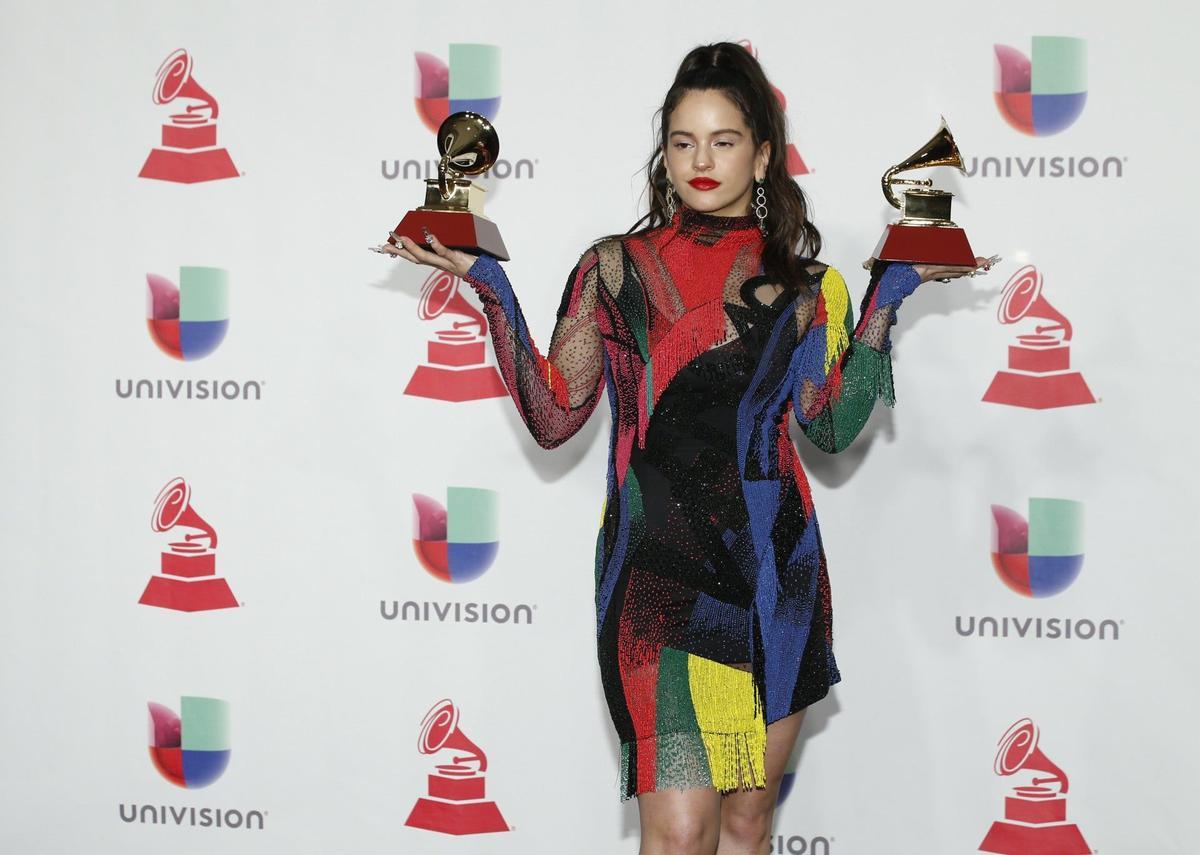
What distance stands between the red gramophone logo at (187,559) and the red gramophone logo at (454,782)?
0.58 meters

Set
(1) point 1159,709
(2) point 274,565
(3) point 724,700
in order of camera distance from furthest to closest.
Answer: (2) point 274,565, (1) point 1159,709, (3) point 724,700

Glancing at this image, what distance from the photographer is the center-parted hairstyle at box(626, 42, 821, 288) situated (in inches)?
89.4

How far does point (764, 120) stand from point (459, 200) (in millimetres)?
552

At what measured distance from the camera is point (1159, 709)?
117 inches

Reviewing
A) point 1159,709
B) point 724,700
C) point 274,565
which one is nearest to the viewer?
point 724,700

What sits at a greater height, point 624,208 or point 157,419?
point 624,208

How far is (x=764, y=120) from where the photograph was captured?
90.1 inches

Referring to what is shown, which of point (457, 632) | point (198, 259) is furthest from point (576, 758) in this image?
point (198, 259)

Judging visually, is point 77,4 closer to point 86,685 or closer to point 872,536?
point 86,685

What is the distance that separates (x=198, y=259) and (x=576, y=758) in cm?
153

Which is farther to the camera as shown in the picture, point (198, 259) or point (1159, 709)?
point (198, 259)

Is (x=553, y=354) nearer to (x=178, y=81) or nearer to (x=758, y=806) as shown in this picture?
(x=758, y=806)

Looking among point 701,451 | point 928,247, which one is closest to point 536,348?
point 701,451

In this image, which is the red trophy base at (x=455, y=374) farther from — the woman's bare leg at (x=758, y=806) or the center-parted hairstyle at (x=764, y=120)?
the woman's bare leg at (x=758, y=806)
